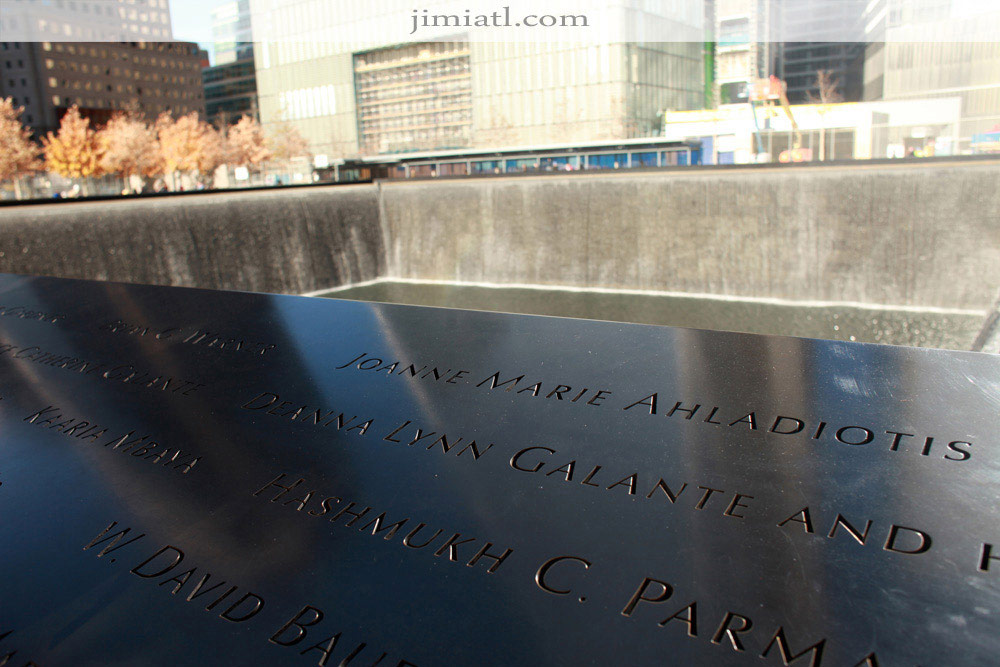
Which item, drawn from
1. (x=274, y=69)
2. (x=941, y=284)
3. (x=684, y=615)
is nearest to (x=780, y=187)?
(x=941, y=284)

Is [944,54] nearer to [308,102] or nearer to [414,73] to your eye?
[414,73]

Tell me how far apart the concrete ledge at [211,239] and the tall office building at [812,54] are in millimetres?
69472

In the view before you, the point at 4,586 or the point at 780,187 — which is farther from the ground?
the point at 780,187

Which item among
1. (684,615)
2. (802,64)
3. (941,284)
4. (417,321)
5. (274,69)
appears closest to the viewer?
(684,615)

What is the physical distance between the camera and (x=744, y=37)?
78.5m

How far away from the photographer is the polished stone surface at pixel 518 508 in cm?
123

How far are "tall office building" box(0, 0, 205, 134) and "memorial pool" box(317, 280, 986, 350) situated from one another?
141ft

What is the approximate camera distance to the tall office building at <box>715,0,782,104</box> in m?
75.1

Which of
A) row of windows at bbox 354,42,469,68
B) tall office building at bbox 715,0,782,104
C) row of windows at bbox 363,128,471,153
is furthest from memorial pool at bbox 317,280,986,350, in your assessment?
tall office building at bbox 715,0,782,104

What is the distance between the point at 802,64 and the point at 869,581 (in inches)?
4166

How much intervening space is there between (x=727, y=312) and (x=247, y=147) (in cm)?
4438

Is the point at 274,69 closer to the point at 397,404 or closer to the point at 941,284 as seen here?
the point at 941,284

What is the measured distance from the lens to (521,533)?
1.51 meters

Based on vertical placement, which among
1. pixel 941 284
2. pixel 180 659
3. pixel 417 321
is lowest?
pixel 941 284
